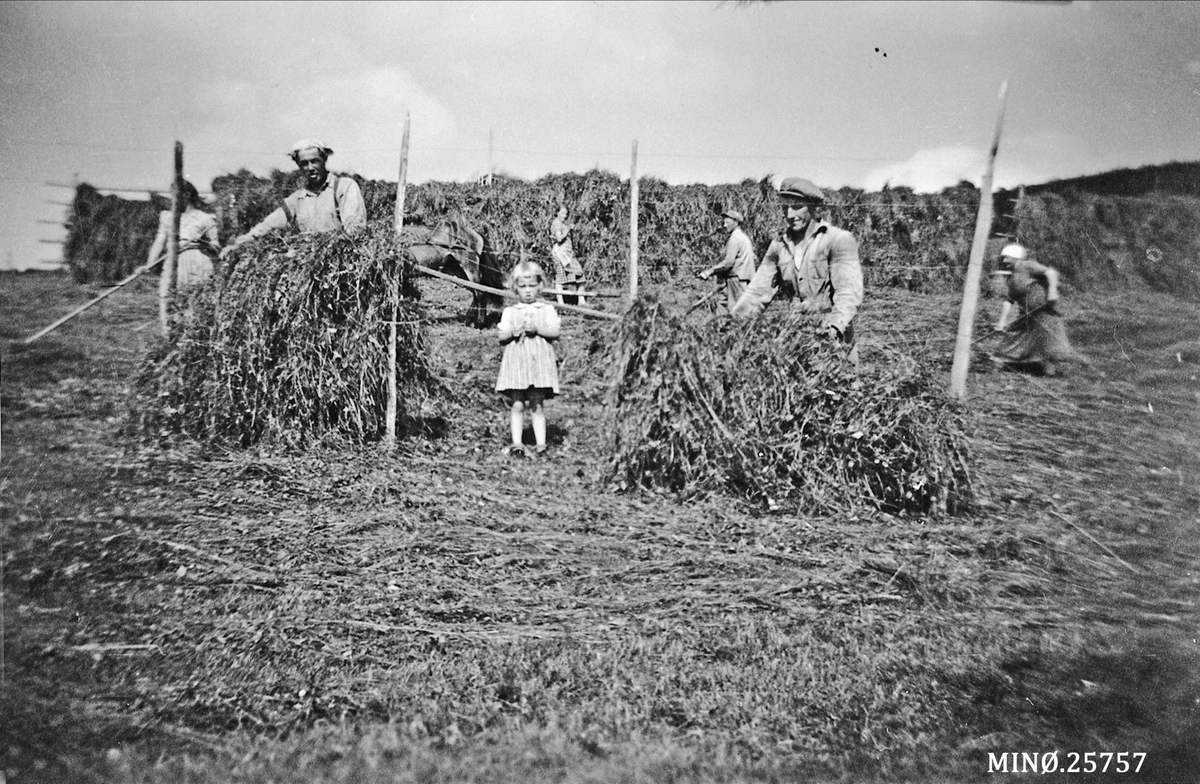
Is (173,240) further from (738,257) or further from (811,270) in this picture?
(738,257)

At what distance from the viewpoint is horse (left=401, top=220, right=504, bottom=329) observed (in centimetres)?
1139

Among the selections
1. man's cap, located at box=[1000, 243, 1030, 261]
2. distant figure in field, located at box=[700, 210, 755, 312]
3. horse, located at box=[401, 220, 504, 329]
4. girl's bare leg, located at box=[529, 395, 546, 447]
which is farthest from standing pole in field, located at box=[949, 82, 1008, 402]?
horse, located at box=[401, 220, 504, 329]

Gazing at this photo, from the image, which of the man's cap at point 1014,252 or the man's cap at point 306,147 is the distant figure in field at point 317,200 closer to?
the man's cap at point 306,147

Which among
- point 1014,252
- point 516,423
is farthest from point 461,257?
point 1014,252

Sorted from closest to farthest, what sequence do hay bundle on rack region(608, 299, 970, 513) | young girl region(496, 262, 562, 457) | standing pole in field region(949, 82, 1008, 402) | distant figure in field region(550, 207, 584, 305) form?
hay bundle on rack region(608, 299, 970, 513), standing pole in field region(949, 82, 1008, 402), young girl region(496, 262, 562, 457), distant figure in field region(550, 207, 584, 305)

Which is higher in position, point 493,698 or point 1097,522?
point 1097,522

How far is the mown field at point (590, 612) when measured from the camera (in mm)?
2869

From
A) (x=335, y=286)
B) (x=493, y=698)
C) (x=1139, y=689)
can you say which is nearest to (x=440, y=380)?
(x=335, y=286)

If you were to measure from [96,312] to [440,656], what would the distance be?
616 centimetres

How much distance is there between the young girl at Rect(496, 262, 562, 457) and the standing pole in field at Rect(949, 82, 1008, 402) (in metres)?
2.96

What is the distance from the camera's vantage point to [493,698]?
3.07 m

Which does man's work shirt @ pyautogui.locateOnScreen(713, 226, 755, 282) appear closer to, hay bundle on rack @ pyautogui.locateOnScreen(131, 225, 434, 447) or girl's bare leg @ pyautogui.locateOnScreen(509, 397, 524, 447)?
girl's bare leg @ pyautogui.locateOnScreen(509, 397, 524, 447)

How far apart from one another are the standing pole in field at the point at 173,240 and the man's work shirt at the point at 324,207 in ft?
3.28

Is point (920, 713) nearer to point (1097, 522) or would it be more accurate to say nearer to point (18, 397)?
point (1097, 522)
